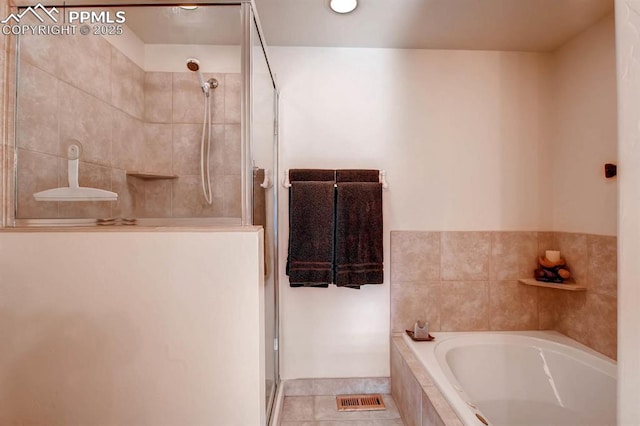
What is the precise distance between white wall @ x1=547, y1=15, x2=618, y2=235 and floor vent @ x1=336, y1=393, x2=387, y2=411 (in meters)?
1.57

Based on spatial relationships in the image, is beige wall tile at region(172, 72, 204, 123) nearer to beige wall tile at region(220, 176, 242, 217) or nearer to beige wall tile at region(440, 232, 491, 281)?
beige wall tile at region(220, 176, 242, 217)

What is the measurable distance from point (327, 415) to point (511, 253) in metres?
1.52

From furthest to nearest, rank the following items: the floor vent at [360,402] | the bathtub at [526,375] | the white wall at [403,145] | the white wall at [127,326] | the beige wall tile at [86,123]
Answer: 1. the white wall at [403,145]
2. the floor vent at [360,402]
3. the bathtub at [526,375]
4. the beige wall tile at [86,123]
5. the white wall at [127,326]

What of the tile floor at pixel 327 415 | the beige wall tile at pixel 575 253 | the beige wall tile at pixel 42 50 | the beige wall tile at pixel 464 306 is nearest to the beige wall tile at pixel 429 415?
the tile floor at pixel 327 415

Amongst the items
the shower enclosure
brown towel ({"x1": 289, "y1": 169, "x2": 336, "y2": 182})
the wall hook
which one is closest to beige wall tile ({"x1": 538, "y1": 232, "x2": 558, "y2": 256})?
the wall hook

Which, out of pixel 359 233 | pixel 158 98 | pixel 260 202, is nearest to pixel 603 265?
pixel 359 233

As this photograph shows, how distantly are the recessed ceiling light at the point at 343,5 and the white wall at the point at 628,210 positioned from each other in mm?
1293

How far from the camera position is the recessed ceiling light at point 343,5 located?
1436 mm

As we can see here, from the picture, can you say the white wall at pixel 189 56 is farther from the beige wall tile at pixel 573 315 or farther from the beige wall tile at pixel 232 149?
the beige wall tile at pixel 573 315

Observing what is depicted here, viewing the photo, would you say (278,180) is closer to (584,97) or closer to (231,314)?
(231,314)

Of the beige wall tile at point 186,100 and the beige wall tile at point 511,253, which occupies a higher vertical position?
the beige wall tile at point 186,100

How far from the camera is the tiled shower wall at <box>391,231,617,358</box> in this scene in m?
1.86

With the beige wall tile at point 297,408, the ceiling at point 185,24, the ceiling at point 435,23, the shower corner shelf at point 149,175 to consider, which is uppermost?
the ceiling at point 435,23

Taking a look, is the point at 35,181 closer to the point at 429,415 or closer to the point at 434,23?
the point at 429,415
